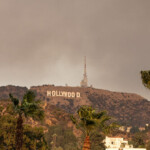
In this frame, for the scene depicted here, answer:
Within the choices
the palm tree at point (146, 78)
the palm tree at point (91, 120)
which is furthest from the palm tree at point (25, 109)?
the palm tree at point (146, 78)

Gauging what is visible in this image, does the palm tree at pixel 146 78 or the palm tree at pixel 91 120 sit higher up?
the palm tree at pixel 146 78

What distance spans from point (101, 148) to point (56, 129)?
228 feet

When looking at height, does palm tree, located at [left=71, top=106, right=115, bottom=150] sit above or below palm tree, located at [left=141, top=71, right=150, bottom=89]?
below

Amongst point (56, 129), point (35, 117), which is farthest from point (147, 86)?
point (56, 129)

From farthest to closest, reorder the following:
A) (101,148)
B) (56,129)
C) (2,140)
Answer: (56,129) → (101,148) → (2,140)

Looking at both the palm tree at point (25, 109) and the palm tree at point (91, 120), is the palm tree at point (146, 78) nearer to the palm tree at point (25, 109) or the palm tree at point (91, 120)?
the palm tree at point (91, 120)

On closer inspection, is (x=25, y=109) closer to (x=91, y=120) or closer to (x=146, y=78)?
(x=91, y=120)

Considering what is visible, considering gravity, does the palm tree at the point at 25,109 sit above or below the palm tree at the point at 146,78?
below

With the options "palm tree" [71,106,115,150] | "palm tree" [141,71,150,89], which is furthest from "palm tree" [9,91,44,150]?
"palm tree" [141,71,150,89]

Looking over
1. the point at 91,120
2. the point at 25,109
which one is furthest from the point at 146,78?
the point at 25,109

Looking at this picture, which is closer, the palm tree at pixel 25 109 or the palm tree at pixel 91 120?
the palm tree at pixel 25 109

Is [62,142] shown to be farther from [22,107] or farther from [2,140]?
[22,107]

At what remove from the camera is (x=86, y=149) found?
46.4 m

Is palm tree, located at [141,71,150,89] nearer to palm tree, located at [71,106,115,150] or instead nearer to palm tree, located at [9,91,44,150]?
palm tree, located at [71,106,115,150]
